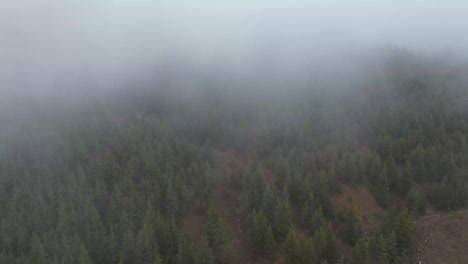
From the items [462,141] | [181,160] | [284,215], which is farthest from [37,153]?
[462,141]

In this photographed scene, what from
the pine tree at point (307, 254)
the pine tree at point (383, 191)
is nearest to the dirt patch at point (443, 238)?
the pine tree at point (383, 191)

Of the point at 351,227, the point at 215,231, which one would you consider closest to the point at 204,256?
the point at 215,231

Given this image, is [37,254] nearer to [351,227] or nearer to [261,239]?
[261,239]

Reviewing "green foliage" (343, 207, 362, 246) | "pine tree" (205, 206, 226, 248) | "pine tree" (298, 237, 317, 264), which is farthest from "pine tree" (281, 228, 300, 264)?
"green foliage" (343, 207, 362, 246)

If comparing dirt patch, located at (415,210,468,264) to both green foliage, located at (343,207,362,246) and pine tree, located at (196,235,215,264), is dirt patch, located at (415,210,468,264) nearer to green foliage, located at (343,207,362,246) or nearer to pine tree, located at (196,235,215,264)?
green foliage, located at (343,207,362,246)

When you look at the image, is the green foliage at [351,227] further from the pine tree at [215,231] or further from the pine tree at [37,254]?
the pine tree at [37,254]

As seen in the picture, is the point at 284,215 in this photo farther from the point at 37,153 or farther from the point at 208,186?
the point at 37,153
